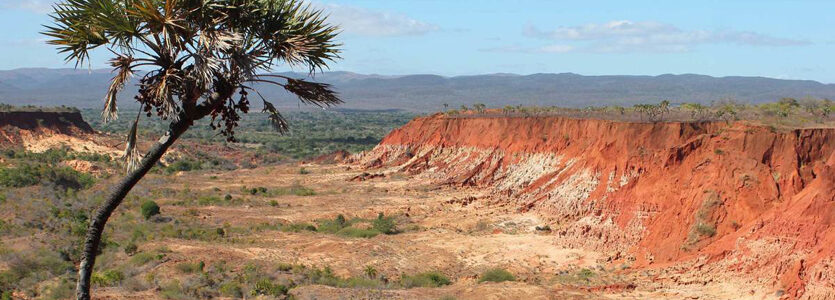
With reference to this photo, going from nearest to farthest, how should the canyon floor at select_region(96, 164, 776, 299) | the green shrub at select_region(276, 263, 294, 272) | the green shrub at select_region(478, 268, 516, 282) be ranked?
the canyon floor at select_region(96, 164, 776, 299), the green shrub at select_region(478, 268, 516, 282), the green shrub at select_region(276, 263, 294, 272)

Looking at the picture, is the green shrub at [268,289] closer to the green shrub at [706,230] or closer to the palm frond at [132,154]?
the palm frond at [132,154]

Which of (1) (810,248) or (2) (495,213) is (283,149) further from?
(1) (810,248)

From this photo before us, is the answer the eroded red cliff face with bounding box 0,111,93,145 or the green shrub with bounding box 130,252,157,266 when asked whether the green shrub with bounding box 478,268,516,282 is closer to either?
the green shrub with bounding box 130,252,157,266

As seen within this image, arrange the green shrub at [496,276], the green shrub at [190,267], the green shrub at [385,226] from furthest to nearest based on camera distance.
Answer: the green shrub at [385,226], the green shrub at [496,276], the green shrub at [190,267]

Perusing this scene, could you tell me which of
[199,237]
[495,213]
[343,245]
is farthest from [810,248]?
[199,237]

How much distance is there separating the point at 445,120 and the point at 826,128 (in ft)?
144

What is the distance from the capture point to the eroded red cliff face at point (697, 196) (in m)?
22.0

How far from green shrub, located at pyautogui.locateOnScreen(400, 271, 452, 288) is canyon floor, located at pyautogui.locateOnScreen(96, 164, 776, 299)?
0.46m

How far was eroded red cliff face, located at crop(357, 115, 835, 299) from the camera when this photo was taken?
22031 mm

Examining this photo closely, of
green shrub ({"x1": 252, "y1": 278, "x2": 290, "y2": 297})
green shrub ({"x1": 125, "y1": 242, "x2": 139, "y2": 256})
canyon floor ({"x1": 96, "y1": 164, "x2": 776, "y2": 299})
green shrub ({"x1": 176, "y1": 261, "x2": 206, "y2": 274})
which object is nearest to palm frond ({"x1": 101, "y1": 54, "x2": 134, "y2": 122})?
canyon floor ({"x1": 96, "y1": 164, "x2": 776, "y2": 299})

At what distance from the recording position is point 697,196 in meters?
27.9

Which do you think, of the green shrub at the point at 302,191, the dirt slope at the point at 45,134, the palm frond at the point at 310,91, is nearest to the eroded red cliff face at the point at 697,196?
the green shrub at the point at 302,191

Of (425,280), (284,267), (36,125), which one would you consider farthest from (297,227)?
(36,125)

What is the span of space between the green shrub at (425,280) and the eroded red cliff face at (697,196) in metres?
7.33
